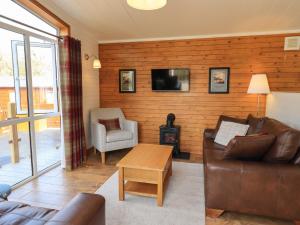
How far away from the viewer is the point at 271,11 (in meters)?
2.81

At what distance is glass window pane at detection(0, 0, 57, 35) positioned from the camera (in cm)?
235

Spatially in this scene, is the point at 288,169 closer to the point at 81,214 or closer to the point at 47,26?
the point at 81,214

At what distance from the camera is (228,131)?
119 inches

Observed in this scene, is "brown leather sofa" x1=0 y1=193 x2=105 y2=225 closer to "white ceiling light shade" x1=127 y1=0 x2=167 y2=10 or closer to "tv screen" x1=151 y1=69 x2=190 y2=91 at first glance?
"white ceiling light shade" x1=127 y1=0 x2=167 y2=10

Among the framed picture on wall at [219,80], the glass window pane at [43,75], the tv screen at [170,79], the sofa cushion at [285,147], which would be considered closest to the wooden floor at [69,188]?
the sofa cushion at [285,147]

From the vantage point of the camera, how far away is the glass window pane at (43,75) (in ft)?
9.60

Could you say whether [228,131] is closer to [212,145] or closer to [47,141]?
[212,145]

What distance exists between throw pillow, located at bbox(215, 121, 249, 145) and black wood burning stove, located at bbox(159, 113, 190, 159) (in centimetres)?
89

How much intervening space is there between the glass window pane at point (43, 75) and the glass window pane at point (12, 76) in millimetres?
188

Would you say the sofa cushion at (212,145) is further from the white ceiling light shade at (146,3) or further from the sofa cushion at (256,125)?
the white ceiling light shade at (146,3)

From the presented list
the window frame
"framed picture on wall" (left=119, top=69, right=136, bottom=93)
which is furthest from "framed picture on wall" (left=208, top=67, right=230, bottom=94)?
the window frame

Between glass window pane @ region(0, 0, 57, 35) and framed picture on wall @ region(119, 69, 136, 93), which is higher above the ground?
glass window pane @ region(0, 0, 57, 35)

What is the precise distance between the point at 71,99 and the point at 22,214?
211 centimetres

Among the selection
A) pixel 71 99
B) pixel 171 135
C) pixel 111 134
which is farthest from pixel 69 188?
pixel 171 135
